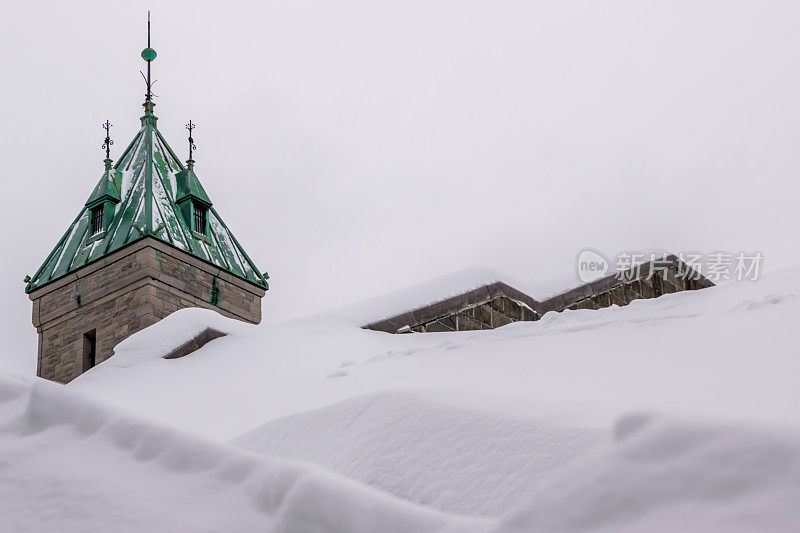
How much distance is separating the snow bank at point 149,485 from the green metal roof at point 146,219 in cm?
1913

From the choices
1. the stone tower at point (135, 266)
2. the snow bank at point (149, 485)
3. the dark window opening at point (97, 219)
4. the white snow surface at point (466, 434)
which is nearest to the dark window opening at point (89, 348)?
the stone tower at point (135, 266)

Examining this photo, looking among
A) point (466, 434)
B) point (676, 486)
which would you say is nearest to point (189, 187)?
point (466, 434)

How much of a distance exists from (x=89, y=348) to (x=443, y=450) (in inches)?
758

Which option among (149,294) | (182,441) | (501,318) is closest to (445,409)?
(182,441)

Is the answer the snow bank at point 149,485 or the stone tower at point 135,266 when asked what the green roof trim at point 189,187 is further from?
the snow bank at point 149,485

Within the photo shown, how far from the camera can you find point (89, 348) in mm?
21438

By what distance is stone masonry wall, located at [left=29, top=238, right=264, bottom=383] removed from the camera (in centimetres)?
2073

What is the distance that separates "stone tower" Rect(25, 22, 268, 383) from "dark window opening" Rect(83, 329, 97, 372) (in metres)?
0.02

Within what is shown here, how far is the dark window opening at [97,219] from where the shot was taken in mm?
22602

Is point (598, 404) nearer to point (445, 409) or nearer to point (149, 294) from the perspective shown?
point (445, 409)

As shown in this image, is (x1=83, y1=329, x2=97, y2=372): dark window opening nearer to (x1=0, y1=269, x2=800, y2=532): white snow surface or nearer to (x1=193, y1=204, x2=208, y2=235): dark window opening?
(x1=193, y1=204, x2=208, y2=235): dark window opening

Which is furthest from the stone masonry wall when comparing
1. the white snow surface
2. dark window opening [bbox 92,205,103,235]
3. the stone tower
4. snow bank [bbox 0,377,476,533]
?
snow bank [bbox 0,377,476,533]

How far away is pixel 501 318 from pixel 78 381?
11.9 ft

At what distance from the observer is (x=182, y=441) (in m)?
2.24
